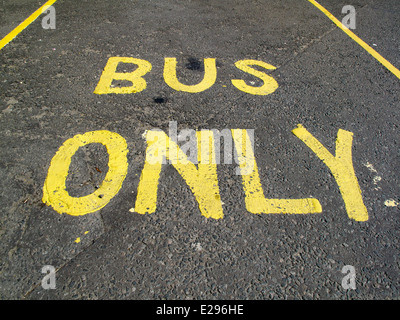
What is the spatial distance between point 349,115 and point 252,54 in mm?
1645

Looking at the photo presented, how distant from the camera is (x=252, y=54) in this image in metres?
4.52

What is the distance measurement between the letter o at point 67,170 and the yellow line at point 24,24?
8.27 ft

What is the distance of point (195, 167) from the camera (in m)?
2.86

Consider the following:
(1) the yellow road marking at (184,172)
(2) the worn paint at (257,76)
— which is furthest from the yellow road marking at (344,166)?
(1) the yellow road marking at (184,172)

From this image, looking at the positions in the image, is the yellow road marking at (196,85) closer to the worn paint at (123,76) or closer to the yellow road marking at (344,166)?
the worn paint at (123,76)

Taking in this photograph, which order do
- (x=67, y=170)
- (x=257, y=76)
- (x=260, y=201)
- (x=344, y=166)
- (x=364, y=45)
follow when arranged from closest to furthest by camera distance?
(x=260, y=201), (x=67, y=170), (x=344, y=166), (x=257, y=76), (x=364, y=45)

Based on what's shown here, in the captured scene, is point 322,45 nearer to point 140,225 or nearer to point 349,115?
point 349,115

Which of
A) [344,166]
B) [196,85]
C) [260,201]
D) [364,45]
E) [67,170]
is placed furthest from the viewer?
[364,45]

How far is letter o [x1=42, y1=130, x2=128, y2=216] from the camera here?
2510mm

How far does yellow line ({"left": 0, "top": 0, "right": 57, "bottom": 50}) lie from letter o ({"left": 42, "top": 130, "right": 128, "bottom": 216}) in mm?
2519

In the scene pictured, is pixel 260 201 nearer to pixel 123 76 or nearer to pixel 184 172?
pixel 184 172

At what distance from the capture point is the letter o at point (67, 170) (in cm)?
251

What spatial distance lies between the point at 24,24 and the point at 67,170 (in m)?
3.47

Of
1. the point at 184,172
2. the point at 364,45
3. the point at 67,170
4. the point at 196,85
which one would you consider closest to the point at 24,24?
the point at 196,85
